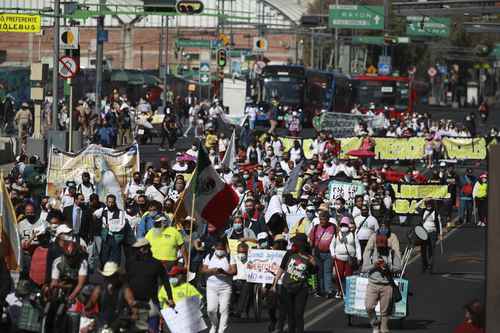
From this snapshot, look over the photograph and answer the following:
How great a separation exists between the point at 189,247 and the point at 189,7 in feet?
96.5

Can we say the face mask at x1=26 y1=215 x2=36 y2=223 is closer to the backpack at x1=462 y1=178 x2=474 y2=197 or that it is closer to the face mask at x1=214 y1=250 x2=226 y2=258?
the face mask at x1=214 y1=250 x2=226 y2=258

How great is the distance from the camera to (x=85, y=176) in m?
26.6

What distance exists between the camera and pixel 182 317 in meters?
16.4

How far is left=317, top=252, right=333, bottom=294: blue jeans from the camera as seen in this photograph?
22188 mm

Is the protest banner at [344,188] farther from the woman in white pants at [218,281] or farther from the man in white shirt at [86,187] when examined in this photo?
the woman in white pants at [218,281]

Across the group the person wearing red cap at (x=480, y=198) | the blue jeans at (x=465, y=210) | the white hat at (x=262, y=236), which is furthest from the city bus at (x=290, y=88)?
the white hat at (x=262, y=236)

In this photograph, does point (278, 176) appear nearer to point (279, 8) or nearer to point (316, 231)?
point (316, 231)

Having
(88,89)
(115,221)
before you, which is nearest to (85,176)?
(115,221)

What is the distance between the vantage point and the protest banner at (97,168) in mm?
27422

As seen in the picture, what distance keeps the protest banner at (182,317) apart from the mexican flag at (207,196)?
3.19m

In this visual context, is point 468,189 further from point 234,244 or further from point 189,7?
point 234,244

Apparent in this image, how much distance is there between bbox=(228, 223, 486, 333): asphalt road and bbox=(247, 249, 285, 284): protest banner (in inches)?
23.2

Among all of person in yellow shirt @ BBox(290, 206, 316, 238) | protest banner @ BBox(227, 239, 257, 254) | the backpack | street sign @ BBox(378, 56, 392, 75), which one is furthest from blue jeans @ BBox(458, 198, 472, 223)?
street sign @ BBox(378, 56, 392, 75)

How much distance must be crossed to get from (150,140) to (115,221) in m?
33.0
